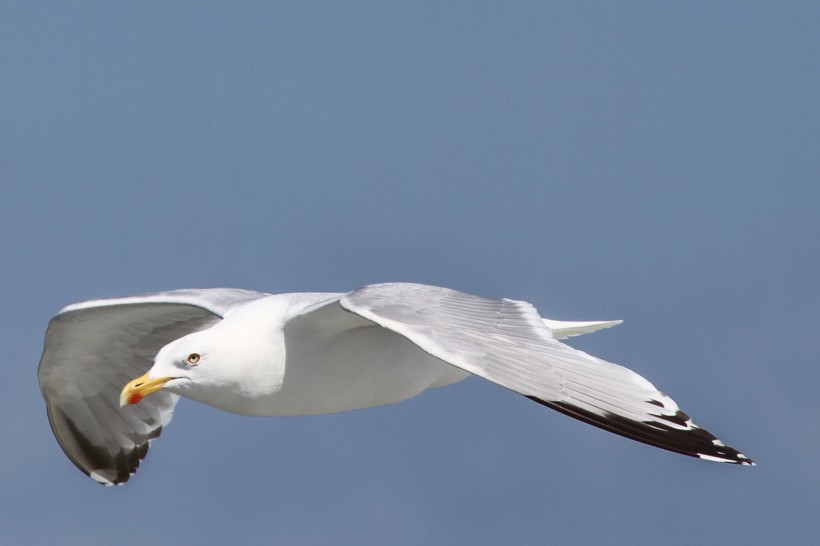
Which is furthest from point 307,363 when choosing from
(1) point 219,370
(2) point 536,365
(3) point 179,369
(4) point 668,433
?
(4) point 668,433

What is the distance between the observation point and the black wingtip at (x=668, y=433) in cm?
607

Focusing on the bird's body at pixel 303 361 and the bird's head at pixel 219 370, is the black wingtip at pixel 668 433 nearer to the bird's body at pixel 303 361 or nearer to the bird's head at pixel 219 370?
the bird's body at pixel 303 361

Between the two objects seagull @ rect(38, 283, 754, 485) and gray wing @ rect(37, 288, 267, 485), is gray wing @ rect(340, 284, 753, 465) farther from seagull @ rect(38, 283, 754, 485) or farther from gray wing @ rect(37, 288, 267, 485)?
gray wing @ rect(37, 288, 267, 485)

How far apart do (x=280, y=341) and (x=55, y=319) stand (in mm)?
2299

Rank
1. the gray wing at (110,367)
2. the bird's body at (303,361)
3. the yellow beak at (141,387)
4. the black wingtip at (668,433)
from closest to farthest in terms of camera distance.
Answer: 1. the black wingtip at (668,433)
2. the yellow beak at (141,387)
3. the bird's body at (303,361)
4. the gray wing at (110,367)

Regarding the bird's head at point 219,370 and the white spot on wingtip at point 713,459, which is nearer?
the white spot on wingtip at point 713,459

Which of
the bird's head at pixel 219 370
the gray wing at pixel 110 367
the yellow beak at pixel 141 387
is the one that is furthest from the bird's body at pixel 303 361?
the gray wing at pixel 110 367

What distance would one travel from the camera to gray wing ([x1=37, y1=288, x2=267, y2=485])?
9281 mm

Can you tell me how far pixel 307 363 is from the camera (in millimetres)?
8023

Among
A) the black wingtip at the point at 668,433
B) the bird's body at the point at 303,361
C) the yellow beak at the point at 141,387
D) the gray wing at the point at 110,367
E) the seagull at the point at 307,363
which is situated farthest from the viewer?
the gray wing at the point at 110,367

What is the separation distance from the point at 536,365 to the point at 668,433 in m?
0.78

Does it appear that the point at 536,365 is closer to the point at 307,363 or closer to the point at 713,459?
the point at 713,459

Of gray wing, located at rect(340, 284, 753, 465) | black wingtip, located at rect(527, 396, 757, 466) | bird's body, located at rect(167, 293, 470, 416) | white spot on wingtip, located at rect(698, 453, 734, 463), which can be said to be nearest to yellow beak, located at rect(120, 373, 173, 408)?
bird's body, located at rect(167, 293, 470, 416)

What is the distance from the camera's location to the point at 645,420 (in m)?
6.16
